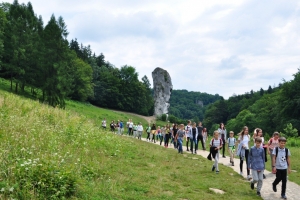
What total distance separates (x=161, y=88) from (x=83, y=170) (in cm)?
6202

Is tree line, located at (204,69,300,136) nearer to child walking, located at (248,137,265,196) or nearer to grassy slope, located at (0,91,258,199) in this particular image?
child walking, located at (248,137,265,196)

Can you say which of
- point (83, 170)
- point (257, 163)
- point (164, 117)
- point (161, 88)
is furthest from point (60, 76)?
point (164, 117)

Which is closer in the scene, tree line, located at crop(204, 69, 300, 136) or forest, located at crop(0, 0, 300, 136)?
forest, located at crop(0, 0, 300, 136)

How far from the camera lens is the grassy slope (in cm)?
572

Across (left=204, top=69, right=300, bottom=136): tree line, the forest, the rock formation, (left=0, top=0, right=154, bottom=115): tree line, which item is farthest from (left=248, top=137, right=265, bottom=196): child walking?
the rock formation

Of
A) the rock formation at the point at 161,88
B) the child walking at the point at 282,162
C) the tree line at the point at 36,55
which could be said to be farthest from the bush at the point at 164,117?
the child walking at the point at 282,162

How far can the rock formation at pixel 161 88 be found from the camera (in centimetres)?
6862

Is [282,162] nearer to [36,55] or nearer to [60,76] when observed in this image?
[60,76]

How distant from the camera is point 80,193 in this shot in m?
6.21

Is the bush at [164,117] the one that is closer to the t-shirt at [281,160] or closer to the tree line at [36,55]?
the tree line at [36,55]

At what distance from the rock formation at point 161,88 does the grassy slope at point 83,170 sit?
55.6 metres

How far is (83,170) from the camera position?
7.77 metres

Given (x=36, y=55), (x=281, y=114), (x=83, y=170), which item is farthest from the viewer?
(x=281, y=114)

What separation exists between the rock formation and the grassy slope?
5563 centimetres
